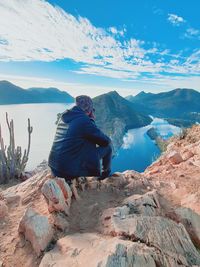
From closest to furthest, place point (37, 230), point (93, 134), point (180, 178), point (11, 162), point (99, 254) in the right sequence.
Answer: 1. point (99, 254)
2. point (37, 230)
3. point (93, 134)
4. point (180, 178)
5. point (11, 162)

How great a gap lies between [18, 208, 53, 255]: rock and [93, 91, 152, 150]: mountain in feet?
319

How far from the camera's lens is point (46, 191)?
4719 mm

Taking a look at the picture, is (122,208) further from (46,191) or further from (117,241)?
(46,191)

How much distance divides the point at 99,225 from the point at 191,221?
1.58 m

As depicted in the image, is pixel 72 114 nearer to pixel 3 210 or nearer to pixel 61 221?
pixel 61 221

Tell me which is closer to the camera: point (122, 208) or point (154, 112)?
point (122, 208)

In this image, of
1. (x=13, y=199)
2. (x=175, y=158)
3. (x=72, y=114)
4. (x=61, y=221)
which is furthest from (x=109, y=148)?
(x=175, y=158)

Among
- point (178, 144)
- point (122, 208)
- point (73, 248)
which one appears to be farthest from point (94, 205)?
point (178, 144)

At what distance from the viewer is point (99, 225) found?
4418 mm

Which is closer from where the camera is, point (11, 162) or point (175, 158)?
point (175, 158)

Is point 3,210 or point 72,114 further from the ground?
point 72,114

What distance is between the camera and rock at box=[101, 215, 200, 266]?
3.85m

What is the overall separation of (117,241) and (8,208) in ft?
8.31

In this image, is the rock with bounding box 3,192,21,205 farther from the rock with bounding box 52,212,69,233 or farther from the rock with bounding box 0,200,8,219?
the rock with bounding box 52,212,69,233
